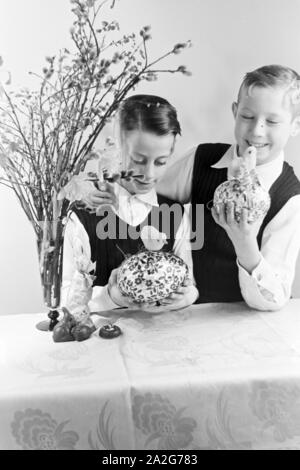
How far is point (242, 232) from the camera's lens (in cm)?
153

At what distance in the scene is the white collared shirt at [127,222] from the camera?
1.63m

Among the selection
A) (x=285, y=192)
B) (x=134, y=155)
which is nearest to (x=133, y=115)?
(x=134, y=155)

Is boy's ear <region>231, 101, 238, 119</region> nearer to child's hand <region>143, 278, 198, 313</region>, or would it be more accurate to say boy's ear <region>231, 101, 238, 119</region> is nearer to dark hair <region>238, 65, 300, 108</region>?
dark hair <region>238, 65, 300, 108</region>

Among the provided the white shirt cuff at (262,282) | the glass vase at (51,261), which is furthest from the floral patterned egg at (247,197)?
the glass vase at (51,261)

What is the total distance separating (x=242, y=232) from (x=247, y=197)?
13 centimetres

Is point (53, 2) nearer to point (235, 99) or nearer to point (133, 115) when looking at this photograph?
point (133, 115)

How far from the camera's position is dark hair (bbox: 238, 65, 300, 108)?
1.63m

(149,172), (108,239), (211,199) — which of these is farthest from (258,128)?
(108,239)

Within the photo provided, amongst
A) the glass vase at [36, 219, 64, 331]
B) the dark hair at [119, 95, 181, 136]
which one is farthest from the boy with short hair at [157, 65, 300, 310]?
the glass vase at [36, 219, 64, 331]

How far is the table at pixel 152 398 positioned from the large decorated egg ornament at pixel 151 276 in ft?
0.58

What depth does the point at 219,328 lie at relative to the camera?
149 cm

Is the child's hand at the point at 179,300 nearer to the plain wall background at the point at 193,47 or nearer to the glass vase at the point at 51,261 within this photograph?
the glass vase at the point at 51,261

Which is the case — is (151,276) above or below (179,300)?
above

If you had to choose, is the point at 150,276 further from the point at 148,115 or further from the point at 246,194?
the point at 148,115
